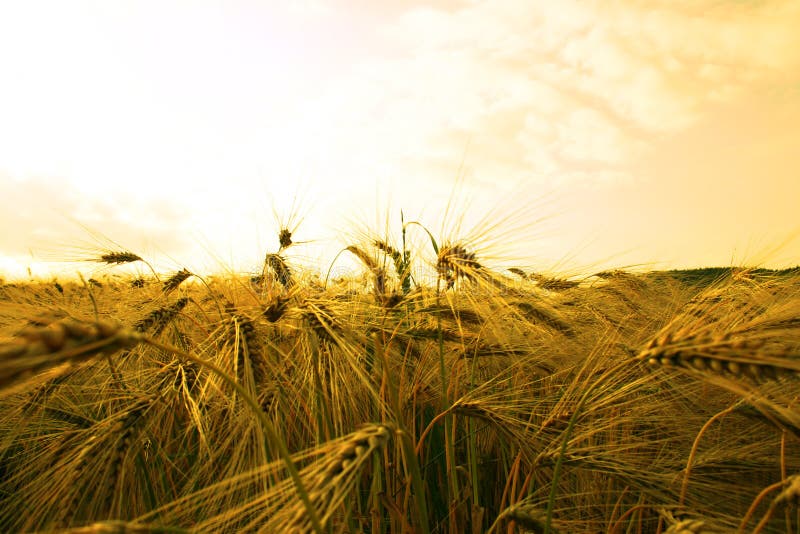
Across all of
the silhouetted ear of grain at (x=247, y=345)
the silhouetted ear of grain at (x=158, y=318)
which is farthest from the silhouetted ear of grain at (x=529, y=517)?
the silhouetted ear of grain at (x=158, y=318)

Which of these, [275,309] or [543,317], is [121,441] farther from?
[543,317]

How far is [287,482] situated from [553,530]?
715 mm

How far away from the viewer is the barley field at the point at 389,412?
0.96 meters

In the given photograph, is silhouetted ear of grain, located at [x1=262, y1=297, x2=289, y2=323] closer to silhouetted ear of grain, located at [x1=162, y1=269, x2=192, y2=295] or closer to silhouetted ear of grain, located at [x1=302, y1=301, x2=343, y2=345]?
silhouetted ear of grain, located at [x1=302, y1=301, x2=343, y2=345]

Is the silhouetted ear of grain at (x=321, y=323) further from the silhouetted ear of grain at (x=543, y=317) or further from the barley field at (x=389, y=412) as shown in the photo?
the silhouetted ear of grain at (x=543, y=317)

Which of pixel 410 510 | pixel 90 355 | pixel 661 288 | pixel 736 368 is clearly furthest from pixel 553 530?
pixel 661 288

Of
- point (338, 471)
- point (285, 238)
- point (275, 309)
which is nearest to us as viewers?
point (338, 471)

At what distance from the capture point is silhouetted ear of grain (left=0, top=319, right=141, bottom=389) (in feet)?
2.03

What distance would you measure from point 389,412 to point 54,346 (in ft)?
3.30

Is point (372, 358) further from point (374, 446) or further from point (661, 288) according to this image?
point (661, 288)

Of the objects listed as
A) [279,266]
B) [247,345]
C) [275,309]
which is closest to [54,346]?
[247,345]

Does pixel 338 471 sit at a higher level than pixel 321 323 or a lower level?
lower

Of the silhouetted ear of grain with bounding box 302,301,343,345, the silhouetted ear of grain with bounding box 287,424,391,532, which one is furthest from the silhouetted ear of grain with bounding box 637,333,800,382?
the silhouetted ear of grain with bounding box 302,301,343,345

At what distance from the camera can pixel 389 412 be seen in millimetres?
1498
